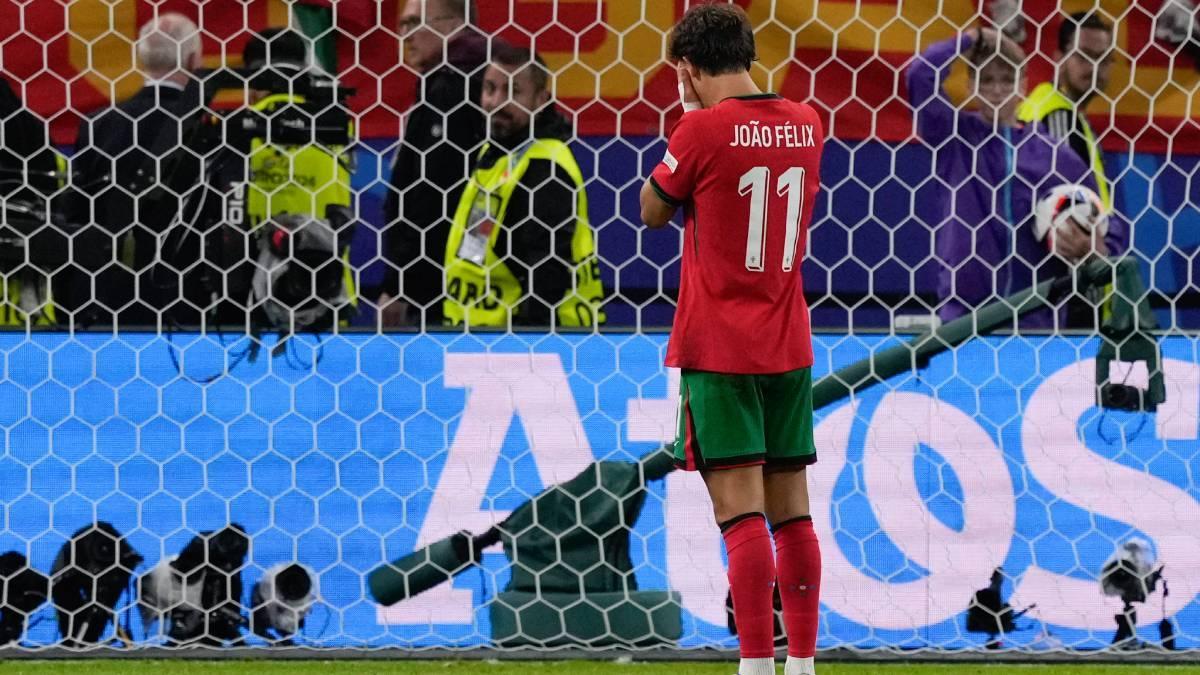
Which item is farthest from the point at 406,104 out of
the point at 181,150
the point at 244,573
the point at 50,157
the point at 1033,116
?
the point at 1033,116

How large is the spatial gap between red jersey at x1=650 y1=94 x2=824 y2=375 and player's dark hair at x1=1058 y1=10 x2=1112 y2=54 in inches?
52.5

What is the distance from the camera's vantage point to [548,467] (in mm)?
3479

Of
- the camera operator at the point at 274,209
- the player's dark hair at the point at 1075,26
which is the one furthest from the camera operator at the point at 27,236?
the player's dark hair at the point at 1075,26

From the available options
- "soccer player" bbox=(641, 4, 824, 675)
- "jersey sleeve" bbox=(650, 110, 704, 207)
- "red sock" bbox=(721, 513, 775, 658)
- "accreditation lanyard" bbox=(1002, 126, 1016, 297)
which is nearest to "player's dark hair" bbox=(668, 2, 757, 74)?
"soccer player" bbox=(641, 4, 824, 675)

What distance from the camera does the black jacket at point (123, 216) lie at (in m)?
3.46

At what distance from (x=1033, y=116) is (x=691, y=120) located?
138 centimetres

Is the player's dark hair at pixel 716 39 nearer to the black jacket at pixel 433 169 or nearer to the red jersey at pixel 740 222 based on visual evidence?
the red jersey at pixel 740 222

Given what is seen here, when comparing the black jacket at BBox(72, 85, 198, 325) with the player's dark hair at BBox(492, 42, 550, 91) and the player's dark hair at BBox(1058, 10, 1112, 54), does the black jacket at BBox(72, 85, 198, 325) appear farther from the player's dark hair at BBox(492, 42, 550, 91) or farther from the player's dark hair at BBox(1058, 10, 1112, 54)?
the player's dark hair at BBox(1058, 10, 1112, 54)

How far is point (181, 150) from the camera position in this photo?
349 cm

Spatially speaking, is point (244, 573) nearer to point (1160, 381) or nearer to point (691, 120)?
point (691, 120)

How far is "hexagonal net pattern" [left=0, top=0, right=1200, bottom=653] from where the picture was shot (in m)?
3.43

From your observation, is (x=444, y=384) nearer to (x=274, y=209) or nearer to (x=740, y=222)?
(x=274, y=209)

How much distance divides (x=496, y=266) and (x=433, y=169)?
26 centimetres

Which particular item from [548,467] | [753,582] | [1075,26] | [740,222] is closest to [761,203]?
[740,222]
